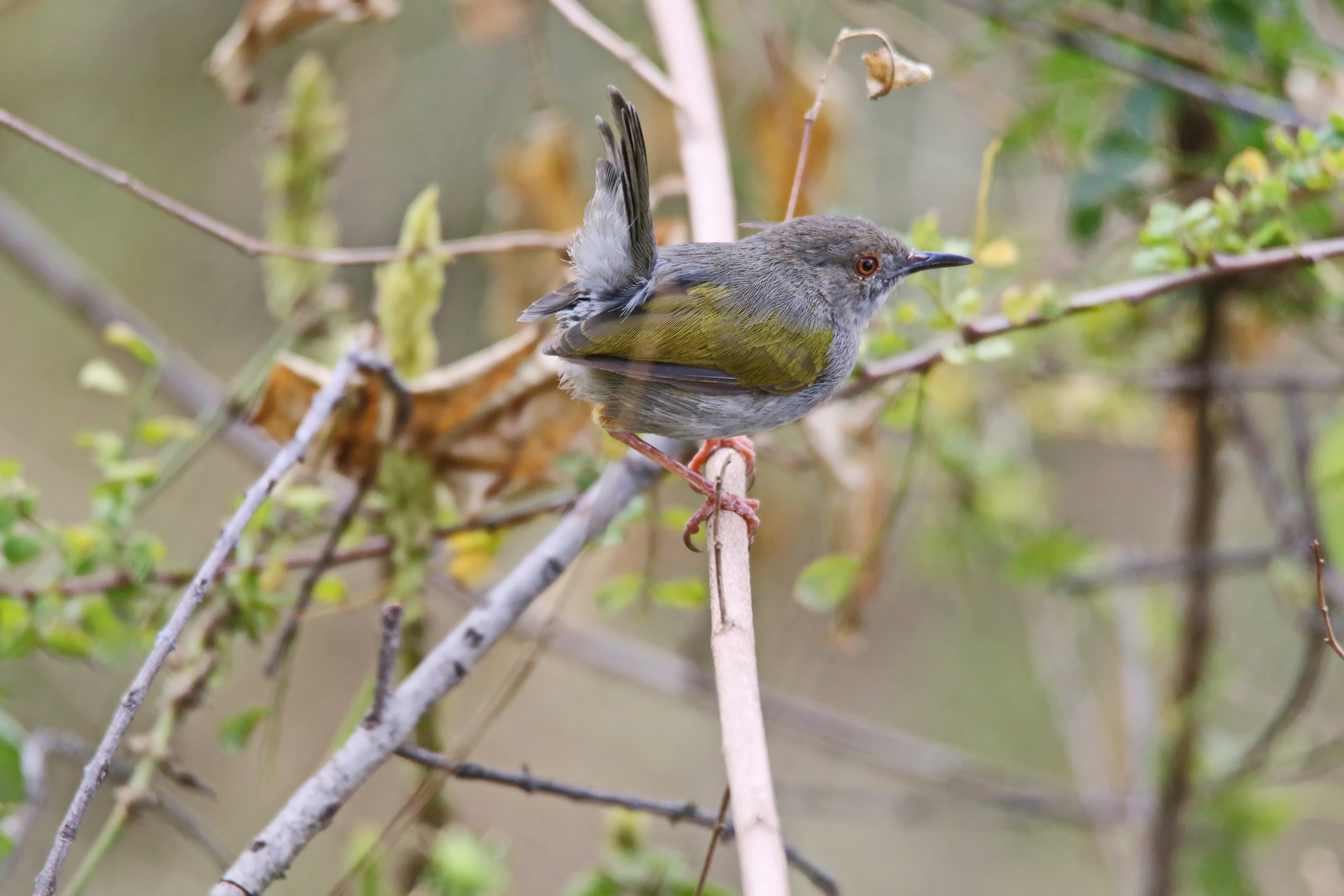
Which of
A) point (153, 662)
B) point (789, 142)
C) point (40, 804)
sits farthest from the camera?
point (789, 142)

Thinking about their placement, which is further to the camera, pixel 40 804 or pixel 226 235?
pixel 226 235

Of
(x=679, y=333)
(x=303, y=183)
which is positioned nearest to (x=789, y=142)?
(x=679, y=333)

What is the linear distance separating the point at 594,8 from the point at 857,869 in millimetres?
5376

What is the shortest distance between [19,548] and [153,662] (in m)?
1.29

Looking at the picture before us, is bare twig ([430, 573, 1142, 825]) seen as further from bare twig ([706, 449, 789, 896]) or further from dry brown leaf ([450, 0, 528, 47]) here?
dry brown leaf ([450, 0, 528, 47])

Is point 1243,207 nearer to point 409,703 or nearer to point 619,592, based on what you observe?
point 619,592

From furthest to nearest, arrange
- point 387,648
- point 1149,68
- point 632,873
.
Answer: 1. point 1149,68
2. point 632,873
3. point 387,648

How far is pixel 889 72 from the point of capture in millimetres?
2615

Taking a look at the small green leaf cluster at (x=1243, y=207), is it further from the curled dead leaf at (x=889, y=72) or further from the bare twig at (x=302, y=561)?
the bare twig at (x=302, y=561)

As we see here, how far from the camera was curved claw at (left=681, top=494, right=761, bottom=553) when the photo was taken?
110 inches

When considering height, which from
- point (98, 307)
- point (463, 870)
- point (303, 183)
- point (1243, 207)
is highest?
point (1243, 207)

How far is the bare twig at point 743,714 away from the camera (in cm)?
152

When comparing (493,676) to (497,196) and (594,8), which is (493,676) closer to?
(497,196)

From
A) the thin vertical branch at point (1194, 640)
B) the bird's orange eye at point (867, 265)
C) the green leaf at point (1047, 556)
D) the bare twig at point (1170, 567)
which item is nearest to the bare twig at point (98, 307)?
the bird's orange eye at point (867, 265)
